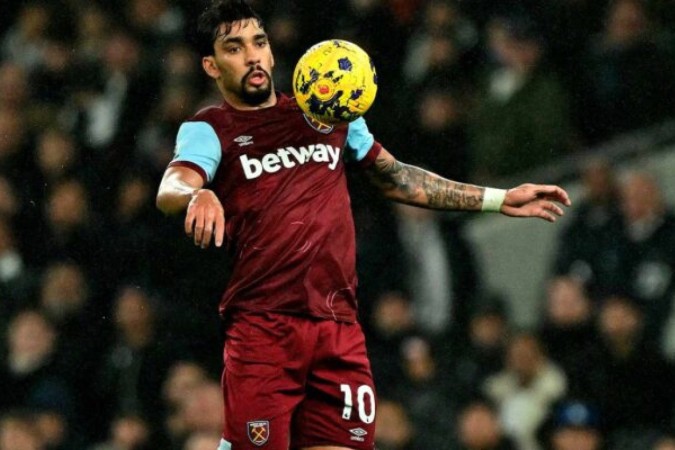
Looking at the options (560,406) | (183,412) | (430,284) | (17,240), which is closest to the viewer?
(560,406)

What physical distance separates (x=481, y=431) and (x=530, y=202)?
110 inches

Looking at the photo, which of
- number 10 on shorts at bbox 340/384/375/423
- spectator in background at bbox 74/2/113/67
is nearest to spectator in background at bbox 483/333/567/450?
number 10 on shorts at bbox 340/384/375/423

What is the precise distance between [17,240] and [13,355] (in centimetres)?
100

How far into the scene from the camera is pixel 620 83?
32.7 ft

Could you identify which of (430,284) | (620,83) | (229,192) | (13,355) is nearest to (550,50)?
(620,83)

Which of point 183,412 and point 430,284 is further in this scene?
point 430,284

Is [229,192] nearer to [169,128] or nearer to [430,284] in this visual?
[430,284]

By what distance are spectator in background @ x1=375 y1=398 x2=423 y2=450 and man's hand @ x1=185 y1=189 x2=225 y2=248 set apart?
13.2 feet

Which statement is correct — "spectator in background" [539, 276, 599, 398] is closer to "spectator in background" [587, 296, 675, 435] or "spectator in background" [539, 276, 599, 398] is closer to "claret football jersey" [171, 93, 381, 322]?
"spectator in background" [587, 296, 675, 435]

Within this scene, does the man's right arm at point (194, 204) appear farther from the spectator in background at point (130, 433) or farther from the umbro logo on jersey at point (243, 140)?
the spectator in background at point (130, 433)

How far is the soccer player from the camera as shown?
19.0 feet

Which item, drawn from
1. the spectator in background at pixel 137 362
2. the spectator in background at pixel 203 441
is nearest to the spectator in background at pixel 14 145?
the spectator in background at pixel 137 362

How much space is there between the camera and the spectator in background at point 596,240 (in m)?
9.30

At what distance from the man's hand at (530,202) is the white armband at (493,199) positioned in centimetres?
2
